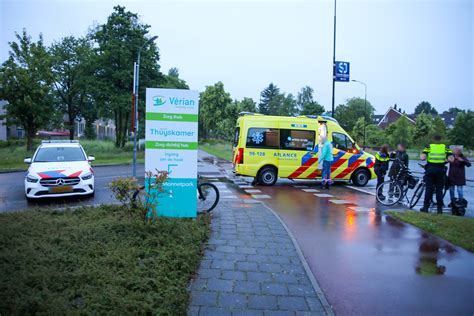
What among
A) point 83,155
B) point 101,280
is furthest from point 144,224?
point 83,155

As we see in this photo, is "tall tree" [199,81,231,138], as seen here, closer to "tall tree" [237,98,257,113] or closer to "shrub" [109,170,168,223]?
"tall tree" [237,98,257,113]

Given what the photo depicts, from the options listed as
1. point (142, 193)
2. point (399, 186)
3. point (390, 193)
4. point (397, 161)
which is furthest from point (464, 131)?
point (142, 193)

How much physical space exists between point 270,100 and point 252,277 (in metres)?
102

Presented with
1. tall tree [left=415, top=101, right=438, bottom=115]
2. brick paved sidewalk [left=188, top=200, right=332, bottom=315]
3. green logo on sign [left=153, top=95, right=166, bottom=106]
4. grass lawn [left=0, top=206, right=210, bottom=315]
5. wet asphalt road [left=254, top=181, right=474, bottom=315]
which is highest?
tall tree [left=415, top=101, right=438, bottom=115]

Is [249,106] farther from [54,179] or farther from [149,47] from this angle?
[54,179]

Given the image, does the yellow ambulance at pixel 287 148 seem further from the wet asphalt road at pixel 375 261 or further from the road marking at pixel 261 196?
the wet asphalt road at pixel 375 261

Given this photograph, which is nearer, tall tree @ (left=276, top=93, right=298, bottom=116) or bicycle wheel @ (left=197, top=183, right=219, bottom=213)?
bicycle wheel @ (left=197, top=183, right=219, bottom=213)

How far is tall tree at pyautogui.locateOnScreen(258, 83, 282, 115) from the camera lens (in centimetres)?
9612

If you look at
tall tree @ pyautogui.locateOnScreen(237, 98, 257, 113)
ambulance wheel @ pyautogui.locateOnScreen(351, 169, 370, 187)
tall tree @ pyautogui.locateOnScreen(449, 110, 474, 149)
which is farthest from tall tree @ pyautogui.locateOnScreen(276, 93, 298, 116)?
ambulance wheel @ pyautogui.locateOnScreen(351, 169, 370, 187)

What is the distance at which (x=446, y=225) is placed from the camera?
7438mm

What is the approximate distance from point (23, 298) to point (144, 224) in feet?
7.97

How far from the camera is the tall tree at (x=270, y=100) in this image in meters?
96.1

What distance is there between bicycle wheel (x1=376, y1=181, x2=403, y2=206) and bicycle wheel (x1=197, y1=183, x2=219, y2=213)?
525 centimetres

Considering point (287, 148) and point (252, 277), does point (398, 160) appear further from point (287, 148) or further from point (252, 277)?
point (252, 277)
